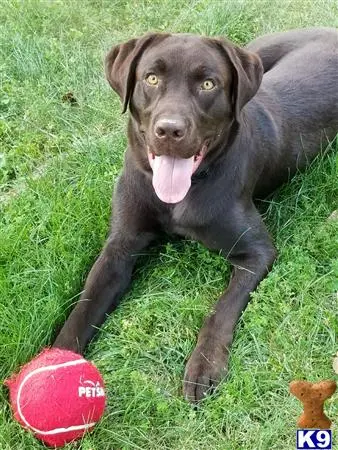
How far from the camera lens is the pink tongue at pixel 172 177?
2646mm

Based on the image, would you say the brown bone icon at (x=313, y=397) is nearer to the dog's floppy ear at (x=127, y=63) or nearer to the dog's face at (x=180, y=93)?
the dog's face at (x=180, y=93)

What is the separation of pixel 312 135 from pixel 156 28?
169 centimetres

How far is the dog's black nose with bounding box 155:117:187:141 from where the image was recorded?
2.43m

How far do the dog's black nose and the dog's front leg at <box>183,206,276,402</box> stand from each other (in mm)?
583

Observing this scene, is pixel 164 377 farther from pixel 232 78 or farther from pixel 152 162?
pixel 232 78

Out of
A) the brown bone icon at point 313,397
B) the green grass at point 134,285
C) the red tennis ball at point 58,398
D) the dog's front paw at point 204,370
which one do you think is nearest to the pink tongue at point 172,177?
the green grass at point 134,285

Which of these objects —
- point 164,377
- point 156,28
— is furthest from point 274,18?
point 164,377

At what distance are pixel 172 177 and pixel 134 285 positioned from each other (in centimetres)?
56

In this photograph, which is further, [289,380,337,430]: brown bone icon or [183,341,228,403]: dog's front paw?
[183,341,228,403]: dog's front paw

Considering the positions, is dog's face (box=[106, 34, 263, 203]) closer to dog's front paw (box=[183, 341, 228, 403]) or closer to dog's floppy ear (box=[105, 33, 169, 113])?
dog's floppy ear (box=[105, 33, 169, 113])
